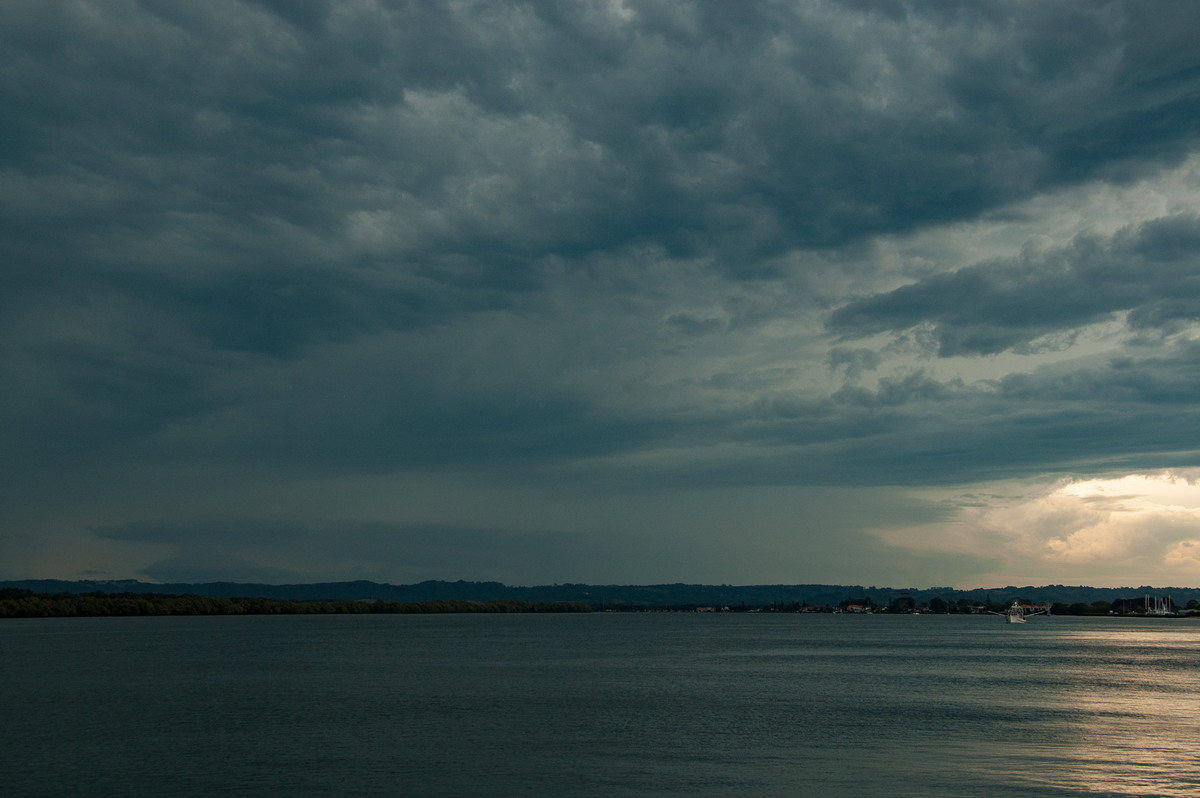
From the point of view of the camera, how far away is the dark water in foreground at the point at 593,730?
36.4 m

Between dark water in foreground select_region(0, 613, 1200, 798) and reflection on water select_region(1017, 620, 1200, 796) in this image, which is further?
dark water in foreground select_region(0, 613, 1200, 798)

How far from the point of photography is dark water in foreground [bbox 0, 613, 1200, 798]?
36375 millimetres

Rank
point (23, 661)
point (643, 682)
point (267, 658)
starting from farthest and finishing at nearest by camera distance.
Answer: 1. point (267, 658)
2. point (23, 661)
3. point (643, 682)

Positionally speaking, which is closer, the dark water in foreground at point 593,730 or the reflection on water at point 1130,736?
the reflection on water at point 1130,736

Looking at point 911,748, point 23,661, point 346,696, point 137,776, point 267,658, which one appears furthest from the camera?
point 267,658

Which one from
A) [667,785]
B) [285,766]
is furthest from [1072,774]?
[285,766]

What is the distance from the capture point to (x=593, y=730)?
165ft

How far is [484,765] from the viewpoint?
39.9 m

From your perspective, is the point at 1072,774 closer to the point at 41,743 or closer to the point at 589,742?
the point at 589,742

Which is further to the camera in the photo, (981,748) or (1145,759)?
(981,748)

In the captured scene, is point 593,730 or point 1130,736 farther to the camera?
point 593,730

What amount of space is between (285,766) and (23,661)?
252 feet

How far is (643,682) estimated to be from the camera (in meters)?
79.4

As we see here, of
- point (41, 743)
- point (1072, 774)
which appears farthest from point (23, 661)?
point (1072, 774)
